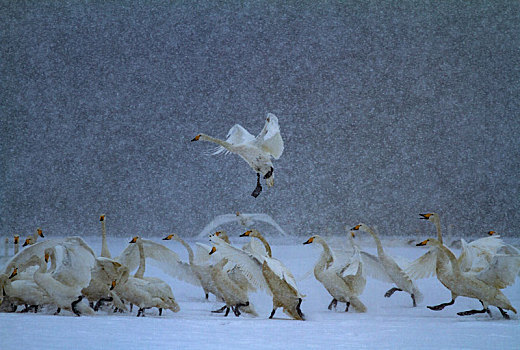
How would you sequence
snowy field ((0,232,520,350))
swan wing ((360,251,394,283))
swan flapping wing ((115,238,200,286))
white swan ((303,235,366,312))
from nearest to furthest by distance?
snowy field ((0,232,520,350)) < white swan ((303,235,366,312)) < swan flapping wing ((115,238,200,286)) < swan wing ((360,251,394,283))

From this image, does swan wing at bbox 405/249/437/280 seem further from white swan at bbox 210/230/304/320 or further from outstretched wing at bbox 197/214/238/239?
outstretched wing at bbox 197/214/238/239

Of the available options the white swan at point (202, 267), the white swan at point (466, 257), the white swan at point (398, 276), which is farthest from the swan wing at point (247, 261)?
the white swan at point (466, 257)

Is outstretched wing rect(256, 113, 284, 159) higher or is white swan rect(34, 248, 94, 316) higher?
outstretched wing rect(256, 113, 284, 159)

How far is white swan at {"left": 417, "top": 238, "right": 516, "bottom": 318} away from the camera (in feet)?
11.1

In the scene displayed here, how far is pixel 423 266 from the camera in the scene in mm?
4184

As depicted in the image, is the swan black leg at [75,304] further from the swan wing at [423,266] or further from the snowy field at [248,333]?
the swan wing at [423,266]

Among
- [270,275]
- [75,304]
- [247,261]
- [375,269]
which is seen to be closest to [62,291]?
[75,304]

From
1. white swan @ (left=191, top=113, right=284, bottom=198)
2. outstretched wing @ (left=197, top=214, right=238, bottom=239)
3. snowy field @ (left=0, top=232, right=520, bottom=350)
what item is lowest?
outstretched wing @ (left=197, top=214, right=238, bottom=239)

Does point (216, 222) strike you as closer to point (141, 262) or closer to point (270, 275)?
point (141, 262)

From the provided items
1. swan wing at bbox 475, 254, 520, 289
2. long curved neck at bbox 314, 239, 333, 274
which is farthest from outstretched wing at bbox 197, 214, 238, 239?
swan wing at bbox 475, 254, 520, 289

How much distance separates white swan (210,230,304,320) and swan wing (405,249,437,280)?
1163 mm

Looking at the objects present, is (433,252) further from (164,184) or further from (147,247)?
(164,184)

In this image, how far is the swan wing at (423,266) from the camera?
4.16 meters

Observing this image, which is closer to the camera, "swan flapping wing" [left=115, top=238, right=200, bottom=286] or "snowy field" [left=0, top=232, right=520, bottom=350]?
"snowy field" [left=0, top=232, right=520, bottom=350]
